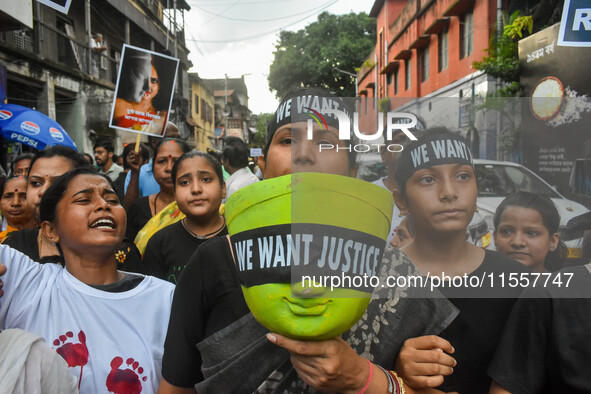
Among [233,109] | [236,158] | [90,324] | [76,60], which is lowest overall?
[90,324]

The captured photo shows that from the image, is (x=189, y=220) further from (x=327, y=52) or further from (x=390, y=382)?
(x=327, y=52)

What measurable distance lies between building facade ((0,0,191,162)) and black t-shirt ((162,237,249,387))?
378 inches

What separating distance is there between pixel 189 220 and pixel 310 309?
1.73 metres

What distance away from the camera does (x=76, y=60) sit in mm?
13977

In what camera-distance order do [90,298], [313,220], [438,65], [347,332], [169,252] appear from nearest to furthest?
1. [313,220]
2. [347,332]
3. [90,298]
4. [169,252]
5. [438,65]

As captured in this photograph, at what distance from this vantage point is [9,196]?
114 inches

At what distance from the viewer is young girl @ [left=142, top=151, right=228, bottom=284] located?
228cm

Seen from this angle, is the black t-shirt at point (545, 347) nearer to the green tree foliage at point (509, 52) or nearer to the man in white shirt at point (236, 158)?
the man in white shirt at point (236, 158)

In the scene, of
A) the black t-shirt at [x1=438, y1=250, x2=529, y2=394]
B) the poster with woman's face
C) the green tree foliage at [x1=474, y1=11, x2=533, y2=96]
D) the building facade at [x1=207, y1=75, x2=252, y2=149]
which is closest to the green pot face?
the black t-shirt at [x1=438, y1=250, x2=529, y2=394]

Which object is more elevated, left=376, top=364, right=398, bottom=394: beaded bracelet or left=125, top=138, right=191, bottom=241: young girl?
left=125, top=138, right=191, bottom=241: young girl

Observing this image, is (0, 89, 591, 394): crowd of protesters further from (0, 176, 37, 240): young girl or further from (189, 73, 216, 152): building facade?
(189, 73, 216, 152): building facade

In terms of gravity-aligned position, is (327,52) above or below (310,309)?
above

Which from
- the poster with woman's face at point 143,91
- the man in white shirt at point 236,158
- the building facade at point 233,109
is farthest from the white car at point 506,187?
the building facade at point 233,109

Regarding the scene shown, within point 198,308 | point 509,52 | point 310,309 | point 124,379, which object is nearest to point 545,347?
point 310,309
